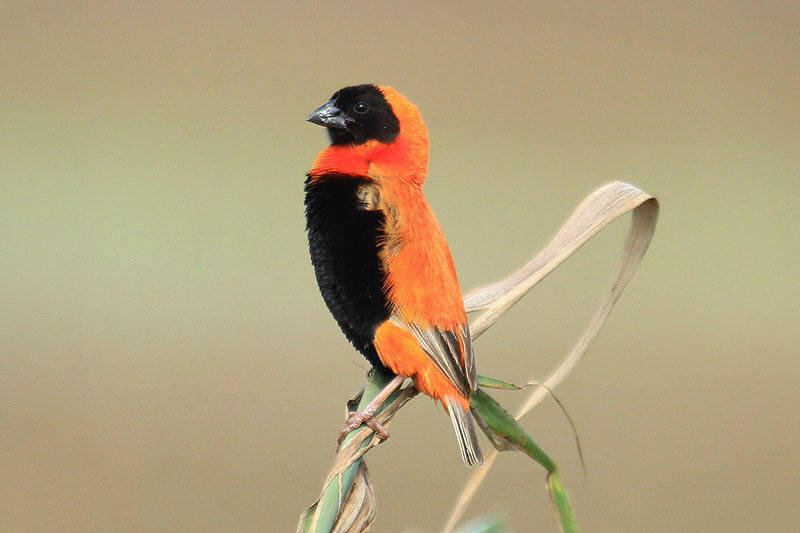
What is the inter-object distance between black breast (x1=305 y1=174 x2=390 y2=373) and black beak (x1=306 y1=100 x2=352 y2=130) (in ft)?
0.30

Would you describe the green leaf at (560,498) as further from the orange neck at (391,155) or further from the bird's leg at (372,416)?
the orange neck at (391,155)

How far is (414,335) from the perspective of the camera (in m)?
1.35

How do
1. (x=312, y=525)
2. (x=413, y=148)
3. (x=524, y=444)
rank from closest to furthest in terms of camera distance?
(x=312, y=525) → (x=524, y=444) → (x=413, y=148)

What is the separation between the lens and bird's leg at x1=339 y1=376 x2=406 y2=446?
1293mm

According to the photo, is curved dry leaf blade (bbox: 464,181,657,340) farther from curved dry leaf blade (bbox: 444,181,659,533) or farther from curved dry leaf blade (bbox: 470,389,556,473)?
curved dry leaf blade (bbox: 470,389,556,473)

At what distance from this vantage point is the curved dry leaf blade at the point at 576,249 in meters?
1.51

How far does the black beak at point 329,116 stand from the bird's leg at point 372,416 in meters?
0.46

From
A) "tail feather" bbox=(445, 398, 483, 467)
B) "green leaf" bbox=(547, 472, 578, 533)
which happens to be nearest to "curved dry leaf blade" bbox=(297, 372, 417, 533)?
"tail feather" bbox=(445, 398, 483, 467)

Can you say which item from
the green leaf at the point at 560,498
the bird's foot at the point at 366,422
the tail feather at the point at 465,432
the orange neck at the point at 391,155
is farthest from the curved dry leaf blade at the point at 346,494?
the orange neck at the point at 391,155

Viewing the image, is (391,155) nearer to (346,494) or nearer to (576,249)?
(576,249)

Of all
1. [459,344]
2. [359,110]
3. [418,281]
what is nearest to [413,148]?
[359,110]

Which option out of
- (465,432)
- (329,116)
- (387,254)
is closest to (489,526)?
(465,432)

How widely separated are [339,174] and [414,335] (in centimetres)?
32

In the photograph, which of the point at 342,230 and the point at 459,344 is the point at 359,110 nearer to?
the point at 342,230
